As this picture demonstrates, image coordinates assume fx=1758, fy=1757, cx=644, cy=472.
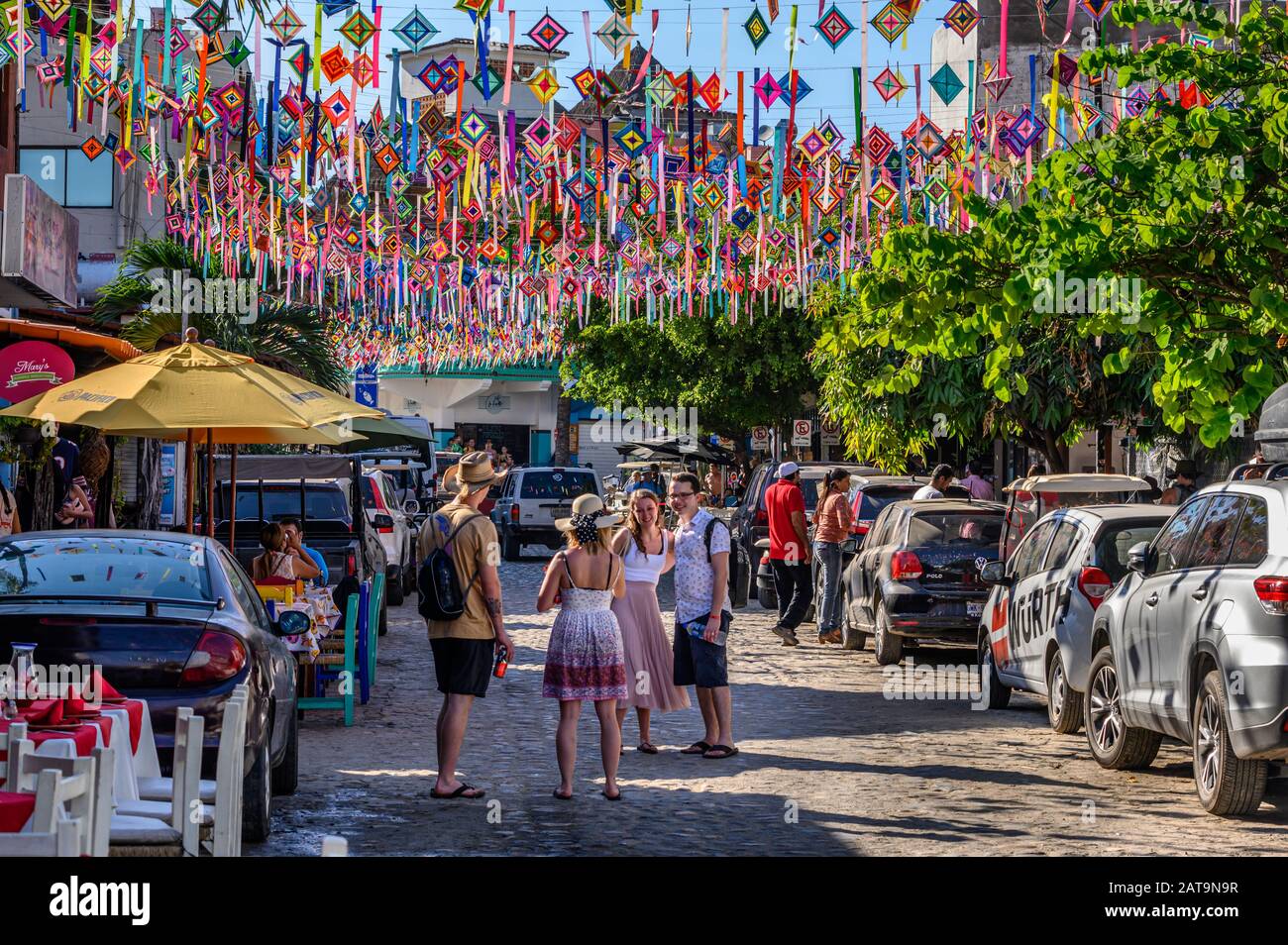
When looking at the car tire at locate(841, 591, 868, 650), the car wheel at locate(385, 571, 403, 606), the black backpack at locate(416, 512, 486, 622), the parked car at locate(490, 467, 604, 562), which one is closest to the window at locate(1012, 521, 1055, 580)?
the car tire at locate(841, 591, 868, 650)

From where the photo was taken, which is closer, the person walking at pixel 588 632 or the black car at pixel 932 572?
the person walking at pixel 588 632

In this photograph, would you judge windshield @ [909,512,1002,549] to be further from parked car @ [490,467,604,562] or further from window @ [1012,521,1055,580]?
parked car @ [490,467,604,562]

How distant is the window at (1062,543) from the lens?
12641mm

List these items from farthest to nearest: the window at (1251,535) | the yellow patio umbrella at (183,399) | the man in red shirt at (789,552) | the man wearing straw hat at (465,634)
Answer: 1. the man in red shirt at (789,552)
2. the yellow patio umbrella at (183,399)
3. the man wearing straw hat at (465,634)
4. the window at (1251,535)

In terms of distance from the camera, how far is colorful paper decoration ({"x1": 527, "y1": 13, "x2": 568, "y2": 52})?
14.6 meters

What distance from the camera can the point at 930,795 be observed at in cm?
985

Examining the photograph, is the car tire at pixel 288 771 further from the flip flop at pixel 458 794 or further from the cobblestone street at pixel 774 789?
the flip flop at pixel 458 794

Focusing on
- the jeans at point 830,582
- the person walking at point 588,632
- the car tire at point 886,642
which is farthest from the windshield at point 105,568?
the jeans at point 830,582

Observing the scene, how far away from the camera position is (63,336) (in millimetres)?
16422

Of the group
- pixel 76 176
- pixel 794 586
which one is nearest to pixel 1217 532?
pixel 794 586

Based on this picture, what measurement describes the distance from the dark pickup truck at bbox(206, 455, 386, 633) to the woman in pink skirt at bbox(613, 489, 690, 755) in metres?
6.63

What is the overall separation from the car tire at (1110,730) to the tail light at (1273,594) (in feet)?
Result: 6.72
